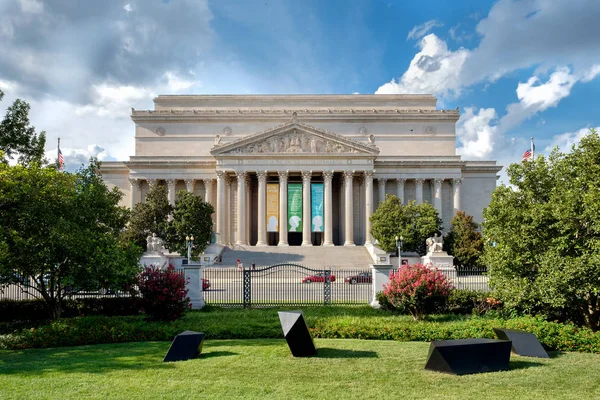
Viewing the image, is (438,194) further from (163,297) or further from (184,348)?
(184,348)

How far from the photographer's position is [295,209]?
2013 inches

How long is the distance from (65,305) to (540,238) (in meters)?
18.4

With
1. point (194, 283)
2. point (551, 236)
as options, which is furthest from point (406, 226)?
point (551, 236)

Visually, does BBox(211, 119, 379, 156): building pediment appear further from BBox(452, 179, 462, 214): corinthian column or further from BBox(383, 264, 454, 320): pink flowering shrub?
BBox(383, 264, 454, 320): pink flowering shrub

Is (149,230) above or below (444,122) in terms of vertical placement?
below

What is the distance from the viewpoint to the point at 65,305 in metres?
18.9

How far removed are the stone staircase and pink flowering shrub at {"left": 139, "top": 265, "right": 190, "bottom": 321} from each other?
24510mm

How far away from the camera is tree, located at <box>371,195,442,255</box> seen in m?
42.2

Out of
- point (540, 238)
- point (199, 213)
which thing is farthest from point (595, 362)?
point (199, 213)

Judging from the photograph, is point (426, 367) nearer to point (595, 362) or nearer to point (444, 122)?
point (595, 362)

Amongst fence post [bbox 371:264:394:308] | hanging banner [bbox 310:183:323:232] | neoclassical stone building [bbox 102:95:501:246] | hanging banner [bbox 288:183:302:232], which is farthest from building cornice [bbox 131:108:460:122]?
fence post [bbox 371:264:394:308]

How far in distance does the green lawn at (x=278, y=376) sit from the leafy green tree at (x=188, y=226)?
27662 millimetres

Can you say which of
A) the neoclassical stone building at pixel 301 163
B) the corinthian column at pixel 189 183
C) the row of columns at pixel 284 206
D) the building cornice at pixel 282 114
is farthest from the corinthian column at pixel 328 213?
the corinthian column at pixel 189 183

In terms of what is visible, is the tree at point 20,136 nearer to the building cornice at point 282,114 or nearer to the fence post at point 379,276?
the fence post at point 379,276
